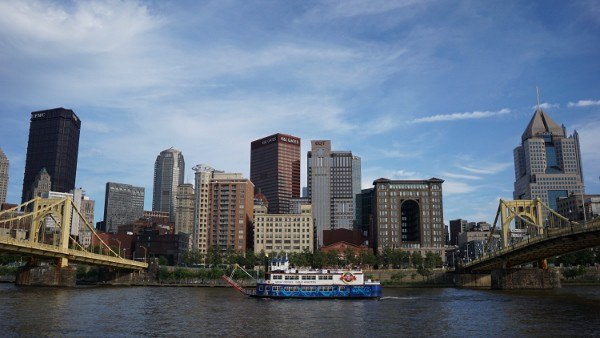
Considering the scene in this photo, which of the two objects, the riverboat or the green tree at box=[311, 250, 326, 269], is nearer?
the riverboat

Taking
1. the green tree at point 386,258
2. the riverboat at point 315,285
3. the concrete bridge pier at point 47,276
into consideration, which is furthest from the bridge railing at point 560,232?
the concrete bridge pier at point 47,276

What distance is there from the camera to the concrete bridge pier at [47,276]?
4619 inches

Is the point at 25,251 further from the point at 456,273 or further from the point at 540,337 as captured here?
the point at 456,273

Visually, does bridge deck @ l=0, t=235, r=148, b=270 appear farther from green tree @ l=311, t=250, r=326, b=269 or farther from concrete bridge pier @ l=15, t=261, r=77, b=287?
green tree @ l=311, t=250, r=326, b=269

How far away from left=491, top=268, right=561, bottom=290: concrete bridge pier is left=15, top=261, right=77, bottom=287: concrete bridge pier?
305ft

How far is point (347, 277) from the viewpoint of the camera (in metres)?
89.9

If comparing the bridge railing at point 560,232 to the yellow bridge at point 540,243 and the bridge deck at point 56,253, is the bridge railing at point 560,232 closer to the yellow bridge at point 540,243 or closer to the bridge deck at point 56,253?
the yellow bridge at point 540,243

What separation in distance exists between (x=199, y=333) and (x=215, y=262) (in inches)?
5404

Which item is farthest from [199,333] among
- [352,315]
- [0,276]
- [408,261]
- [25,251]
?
[408,261]

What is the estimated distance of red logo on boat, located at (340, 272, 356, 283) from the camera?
3529 inches

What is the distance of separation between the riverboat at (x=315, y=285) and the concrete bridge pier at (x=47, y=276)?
5100 centimetres

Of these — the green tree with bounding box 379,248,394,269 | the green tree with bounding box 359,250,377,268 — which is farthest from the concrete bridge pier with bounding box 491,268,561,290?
the green tree with bounding box 379,248,394,269

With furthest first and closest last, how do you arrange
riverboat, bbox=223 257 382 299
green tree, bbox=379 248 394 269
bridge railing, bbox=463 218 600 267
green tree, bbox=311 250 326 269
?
green tree, bbox=379 248 394 269, green tree, bbox=311 250 326 269, riverboat, bbox=223 257 382 299, bridge railing, bbox=463 218 600 267

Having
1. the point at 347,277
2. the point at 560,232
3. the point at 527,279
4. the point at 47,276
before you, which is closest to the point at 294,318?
the point at 347,277
